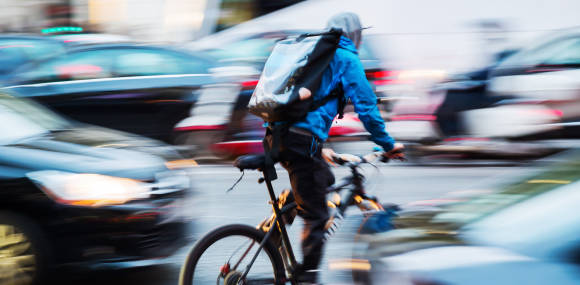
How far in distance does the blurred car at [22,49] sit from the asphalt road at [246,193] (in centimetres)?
352

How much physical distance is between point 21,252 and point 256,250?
53.0 inches

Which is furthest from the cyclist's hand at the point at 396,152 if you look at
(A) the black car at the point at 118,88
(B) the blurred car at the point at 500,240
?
(A) the black car at the point at 118,88

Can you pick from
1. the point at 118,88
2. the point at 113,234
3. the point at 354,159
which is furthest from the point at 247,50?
the point at 354,159

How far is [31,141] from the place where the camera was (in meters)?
4.86

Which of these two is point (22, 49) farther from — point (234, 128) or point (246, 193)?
point (246, 193)

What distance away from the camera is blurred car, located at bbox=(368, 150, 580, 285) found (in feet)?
8.39

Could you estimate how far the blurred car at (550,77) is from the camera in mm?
8141

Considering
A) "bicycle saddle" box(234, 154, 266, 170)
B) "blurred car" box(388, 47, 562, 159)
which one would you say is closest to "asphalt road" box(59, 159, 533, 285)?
"blurred car" box(388, 47, 562, 159)

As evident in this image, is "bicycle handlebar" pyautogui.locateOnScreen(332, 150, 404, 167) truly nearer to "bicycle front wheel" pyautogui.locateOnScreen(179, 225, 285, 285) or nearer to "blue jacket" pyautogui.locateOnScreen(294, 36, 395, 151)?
"blue jacket" pyautogui.locateOnScreen(294, 36, 395, 151)

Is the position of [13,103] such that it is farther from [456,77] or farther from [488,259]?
[456,77]

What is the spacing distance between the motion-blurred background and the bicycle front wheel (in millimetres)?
798

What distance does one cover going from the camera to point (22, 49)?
11.0 metres

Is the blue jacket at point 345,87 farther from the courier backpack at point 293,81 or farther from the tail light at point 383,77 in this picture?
the tail light at point 383,77

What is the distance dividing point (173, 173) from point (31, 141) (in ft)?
3.04
